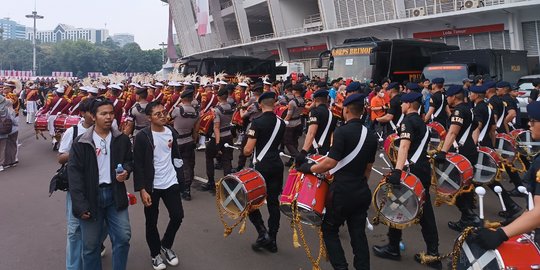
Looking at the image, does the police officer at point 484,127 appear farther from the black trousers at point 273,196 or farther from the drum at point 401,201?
the black trousers at point 273,196

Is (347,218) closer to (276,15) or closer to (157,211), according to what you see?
(157,211)

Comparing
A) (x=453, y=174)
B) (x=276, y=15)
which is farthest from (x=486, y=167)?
(x=276, y=15)

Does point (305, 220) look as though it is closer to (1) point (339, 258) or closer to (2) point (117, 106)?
(1) point (339, 258)

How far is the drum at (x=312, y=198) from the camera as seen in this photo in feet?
13.2

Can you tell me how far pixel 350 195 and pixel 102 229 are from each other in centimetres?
229

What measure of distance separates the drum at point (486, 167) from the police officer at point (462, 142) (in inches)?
4.9

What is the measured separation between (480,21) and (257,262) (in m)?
24.7

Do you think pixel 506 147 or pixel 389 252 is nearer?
pixel 389 252

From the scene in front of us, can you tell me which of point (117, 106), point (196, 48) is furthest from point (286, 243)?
point (196, 48)

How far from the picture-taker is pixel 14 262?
4754 millimetres

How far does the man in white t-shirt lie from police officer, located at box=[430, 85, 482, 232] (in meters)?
3.16

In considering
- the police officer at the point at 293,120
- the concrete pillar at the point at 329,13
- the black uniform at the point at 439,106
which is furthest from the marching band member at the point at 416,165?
the concrete pillar at the point at 329,13

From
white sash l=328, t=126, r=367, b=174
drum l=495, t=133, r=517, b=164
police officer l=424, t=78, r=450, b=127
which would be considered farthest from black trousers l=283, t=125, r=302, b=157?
white sash l=328, t=126, r=367, b=174

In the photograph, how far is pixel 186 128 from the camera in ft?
24.1
